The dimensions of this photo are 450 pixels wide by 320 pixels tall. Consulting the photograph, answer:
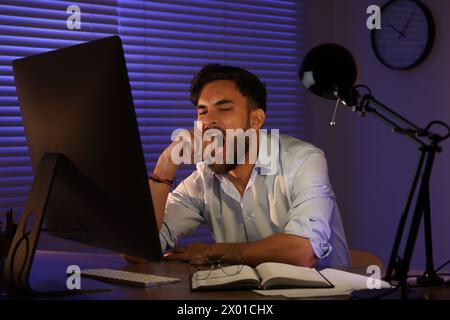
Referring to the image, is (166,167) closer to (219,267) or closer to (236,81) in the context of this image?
(236,81)

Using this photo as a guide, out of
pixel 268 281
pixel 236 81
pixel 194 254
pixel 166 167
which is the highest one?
pixel 236 81

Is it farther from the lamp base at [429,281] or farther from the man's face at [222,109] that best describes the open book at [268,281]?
the man's face at [222,109]

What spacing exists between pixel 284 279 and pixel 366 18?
2.49 m

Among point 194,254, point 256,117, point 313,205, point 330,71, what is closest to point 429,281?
point 330,71

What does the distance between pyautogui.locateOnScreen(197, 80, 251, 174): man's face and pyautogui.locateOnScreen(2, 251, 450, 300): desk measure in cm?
51

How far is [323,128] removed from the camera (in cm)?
386

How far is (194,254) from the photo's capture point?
2.01 metres

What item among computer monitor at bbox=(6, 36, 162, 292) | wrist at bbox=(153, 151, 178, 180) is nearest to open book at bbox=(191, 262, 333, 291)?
computer monitor at bbox=(6, 36, 162, 292)

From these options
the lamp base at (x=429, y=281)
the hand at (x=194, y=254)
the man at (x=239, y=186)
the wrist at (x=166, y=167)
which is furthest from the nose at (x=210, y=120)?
the lamp base at (x=429, y=281)

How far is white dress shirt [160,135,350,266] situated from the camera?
2.28m

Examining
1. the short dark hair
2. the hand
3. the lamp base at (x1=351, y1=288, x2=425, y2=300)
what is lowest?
the hand

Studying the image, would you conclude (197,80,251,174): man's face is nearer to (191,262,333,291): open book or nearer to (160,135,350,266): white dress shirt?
(160,135,350,266): white dress shirt

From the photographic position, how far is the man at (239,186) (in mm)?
2262

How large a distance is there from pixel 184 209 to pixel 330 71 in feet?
3.63
